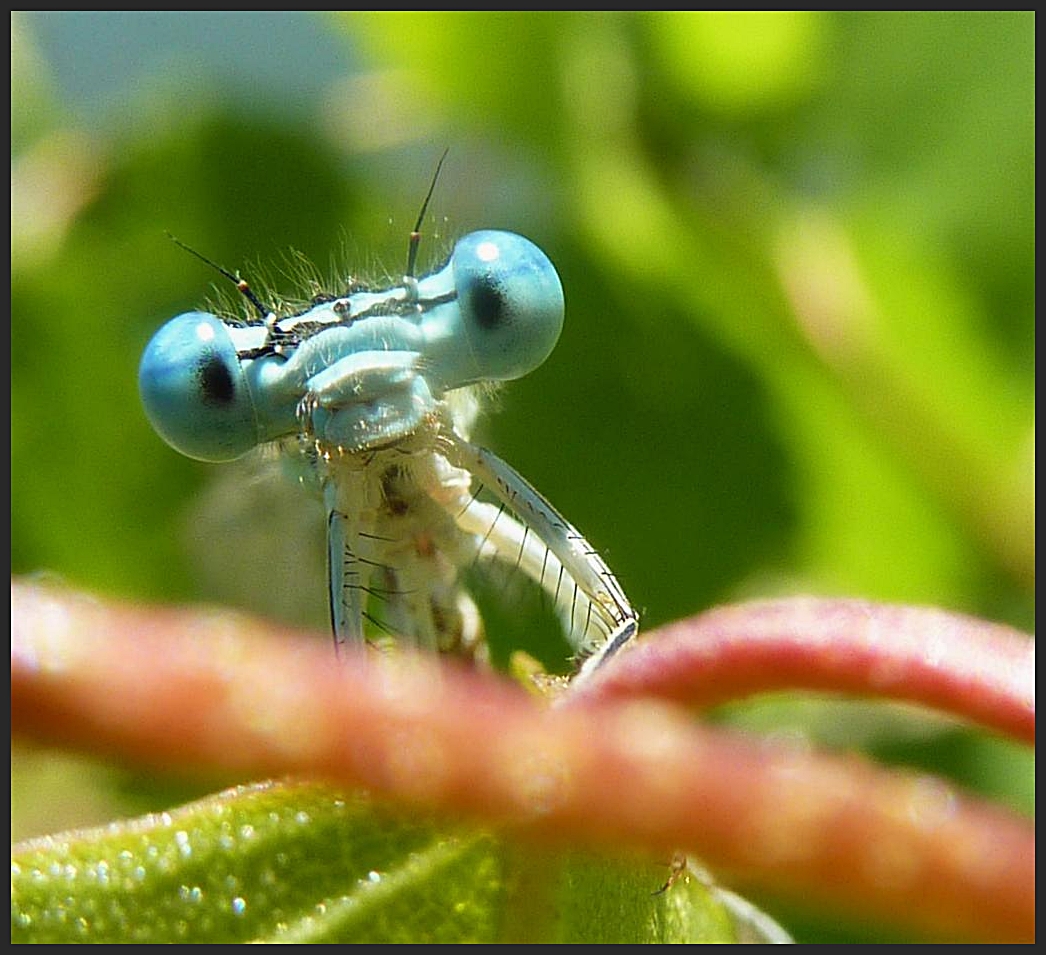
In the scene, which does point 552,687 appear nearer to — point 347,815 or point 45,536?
point 347,815

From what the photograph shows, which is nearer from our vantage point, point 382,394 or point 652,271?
point 382,394

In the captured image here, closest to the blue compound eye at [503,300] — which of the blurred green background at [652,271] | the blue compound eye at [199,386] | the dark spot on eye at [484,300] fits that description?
the dark spot on eye at [484,300]

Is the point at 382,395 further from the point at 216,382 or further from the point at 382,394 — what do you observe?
the point at 216,382

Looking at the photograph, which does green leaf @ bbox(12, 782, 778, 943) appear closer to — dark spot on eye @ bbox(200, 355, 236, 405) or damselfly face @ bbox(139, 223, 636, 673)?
damselfly face @ bbox(139, 223, 636, 673)

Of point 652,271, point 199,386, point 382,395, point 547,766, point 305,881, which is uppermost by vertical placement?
point 652,271

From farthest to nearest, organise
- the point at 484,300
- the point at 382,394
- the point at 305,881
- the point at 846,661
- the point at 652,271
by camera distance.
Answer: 1. the point at 652,271
2. the point at 484,300
3. the point at 382,394
4. the point at 305,881
5. the point at 846,661

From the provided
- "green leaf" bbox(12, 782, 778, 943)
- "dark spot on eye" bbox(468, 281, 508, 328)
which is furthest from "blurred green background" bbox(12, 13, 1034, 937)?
"green leaf" bbox(12, 782, 778, 943)

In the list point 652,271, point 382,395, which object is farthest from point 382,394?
point 652,271
